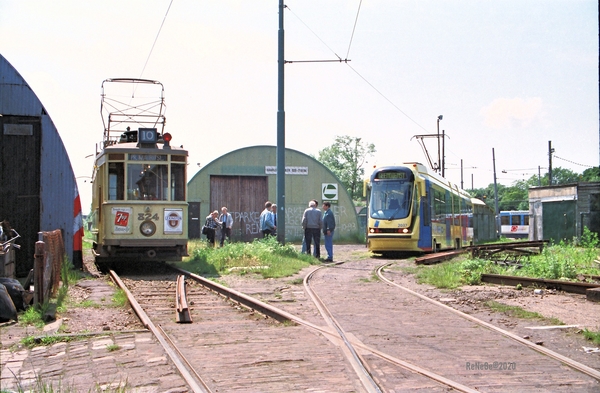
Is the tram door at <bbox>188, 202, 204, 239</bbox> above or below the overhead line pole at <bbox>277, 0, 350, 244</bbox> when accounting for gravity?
below

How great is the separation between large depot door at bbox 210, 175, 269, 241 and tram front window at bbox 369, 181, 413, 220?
49.6ft

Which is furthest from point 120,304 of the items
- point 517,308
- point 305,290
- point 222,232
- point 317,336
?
point 222,232

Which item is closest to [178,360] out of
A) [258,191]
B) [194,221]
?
[194,221]

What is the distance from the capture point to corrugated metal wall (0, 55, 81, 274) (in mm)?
13695

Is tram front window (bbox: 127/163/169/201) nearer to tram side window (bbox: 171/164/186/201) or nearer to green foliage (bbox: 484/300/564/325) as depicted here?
tram side window (bbox: 171/164/186/201)

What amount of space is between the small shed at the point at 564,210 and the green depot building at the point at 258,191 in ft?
31.8

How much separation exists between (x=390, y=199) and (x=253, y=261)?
6.21 metres

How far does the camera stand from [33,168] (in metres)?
14.1

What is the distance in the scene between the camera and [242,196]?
34.9 metres

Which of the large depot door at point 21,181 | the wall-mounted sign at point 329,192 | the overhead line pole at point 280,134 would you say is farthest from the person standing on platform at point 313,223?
the wall-mounted sign at point 329,192

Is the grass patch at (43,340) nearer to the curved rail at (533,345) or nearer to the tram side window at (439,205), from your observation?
the curved rail at (533,345)

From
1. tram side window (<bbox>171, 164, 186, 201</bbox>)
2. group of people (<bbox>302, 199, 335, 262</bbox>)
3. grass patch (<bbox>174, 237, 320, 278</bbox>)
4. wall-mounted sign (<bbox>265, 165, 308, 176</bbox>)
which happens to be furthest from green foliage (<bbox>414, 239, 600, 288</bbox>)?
wall-mounted sign (<bbox>265, 165, 308, 176</bbox>)

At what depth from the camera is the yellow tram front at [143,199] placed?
14.1 metres

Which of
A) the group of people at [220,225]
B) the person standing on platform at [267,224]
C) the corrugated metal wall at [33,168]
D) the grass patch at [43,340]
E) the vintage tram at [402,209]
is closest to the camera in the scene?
the grass patch at [43,340]
